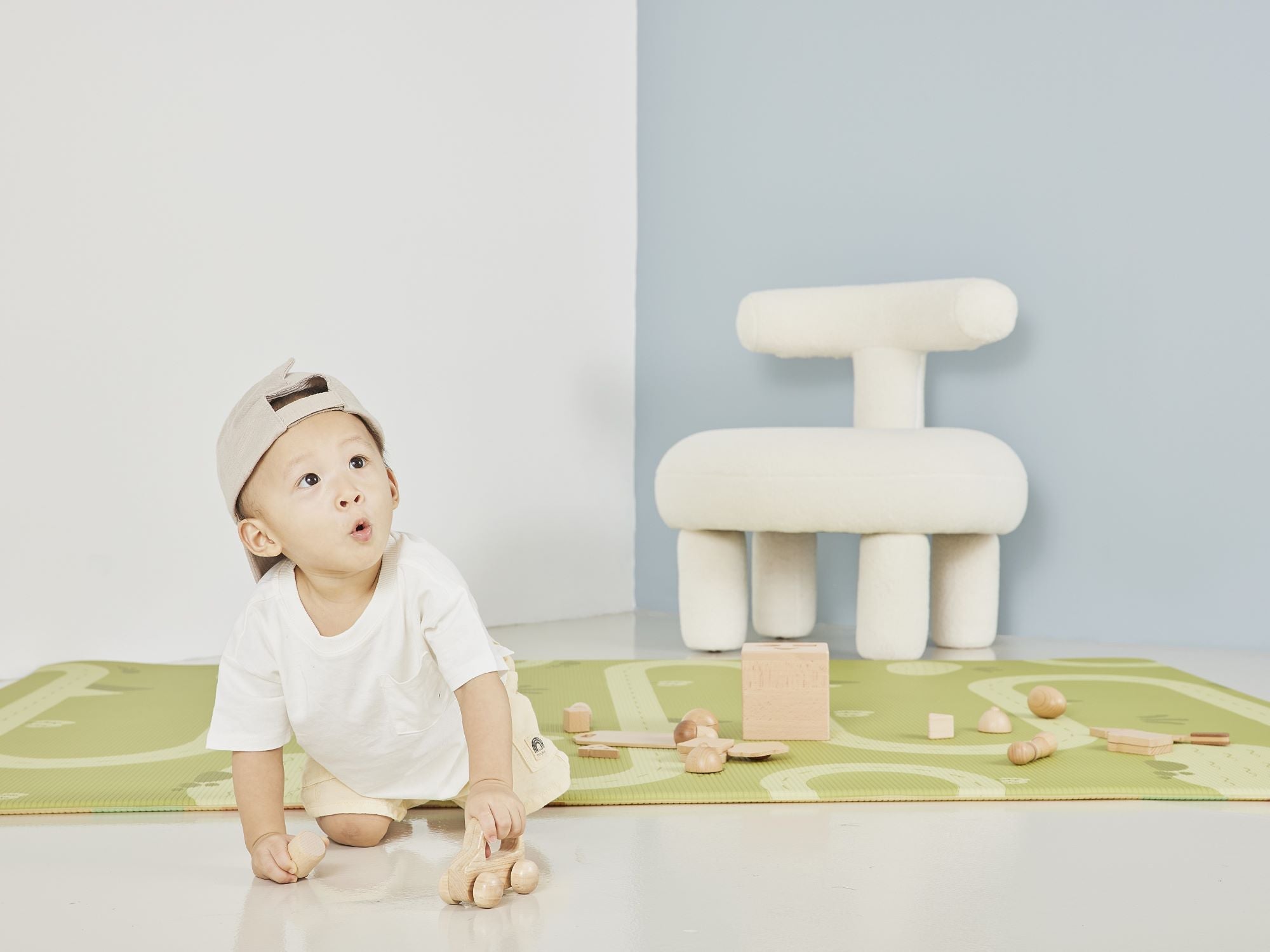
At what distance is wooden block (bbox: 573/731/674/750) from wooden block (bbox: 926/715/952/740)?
0.28 m

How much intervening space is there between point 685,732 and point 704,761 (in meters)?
0.11

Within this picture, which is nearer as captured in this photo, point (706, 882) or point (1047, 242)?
point (706, 882)

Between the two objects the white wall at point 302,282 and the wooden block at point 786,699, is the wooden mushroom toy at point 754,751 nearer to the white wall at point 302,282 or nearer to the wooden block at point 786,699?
the wooden block at point 786,699

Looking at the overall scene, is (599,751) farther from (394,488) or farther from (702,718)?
(394,488)

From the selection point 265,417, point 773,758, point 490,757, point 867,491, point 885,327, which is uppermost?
point 885,327

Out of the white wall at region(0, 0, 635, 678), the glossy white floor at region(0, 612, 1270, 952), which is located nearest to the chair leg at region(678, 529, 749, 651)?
the white wall at region(0, 0, 635, 678)

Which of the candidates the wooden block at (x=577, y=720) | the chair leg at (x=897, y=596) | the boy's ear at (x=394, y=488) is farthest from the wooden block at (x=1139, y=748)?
the boy's ear at (x=394, y=488)

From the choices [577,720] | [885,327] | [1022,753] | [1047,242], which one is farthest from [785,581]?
[1022,753]

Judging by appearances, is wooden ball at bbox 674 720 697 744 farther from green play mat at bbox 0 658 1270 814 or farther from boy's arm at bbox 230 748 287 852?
boy's arm at bbox 230 748 287 852

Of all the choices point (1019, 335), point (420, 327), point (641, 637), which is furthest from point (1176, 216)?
point (420, 327)

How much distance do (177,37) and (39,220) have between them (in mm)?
370

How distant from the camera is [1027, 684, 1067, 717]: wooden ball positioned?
1437mm

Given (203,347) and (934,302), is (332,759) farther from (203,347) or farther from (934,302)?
(934,302)

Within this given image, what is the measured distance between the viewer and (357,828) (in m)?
1.00
